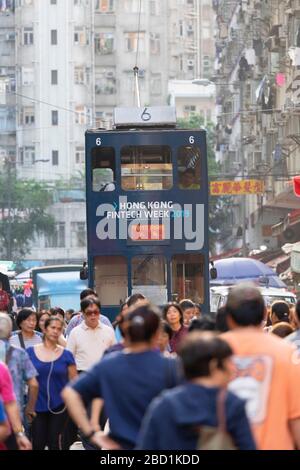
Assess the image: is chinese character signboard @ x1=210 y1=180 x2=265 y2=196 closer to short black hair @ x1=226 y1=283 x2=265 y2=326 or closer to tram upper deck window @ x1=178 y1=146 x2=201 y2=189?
tram upper deck window @ x1=178 y1=146 x2=201 y2=189

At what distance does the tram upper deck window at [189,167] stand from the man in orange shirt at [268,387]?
16413mm

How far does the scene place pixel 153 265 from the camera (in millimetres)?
24359

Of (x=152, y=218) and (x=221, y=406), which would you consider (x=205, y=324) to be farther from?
(x=152, y=218)

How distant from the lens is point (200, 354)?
260 inches

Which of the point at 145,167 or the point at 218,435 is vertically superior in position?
the point at 145,167

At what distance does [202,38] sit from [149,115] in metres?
97.7

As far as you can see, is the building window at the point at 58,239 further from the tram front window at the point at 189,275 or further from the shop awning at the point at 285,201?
the tram front window at the point at 189,275

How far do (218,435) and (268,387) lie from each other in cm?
105

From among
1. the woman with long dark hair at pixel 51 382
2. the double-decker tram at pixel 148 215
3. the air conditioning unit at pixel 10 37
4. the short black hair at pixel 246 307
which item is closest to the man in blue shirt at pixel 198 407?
the short black hair at pixel 246 307

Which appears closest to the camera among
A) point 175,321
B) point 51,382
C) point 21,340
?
point 51,382

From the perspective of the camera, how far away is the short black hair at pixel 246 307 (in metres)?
7.89

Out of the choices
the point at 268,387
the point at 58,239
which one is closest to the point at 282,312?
the point at 268,387

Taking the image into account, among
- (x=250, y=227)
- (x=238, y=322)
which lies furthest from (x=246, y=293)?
(x=250, y=227)

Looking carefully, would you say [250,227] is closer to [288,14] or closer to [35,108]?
[288,14]
